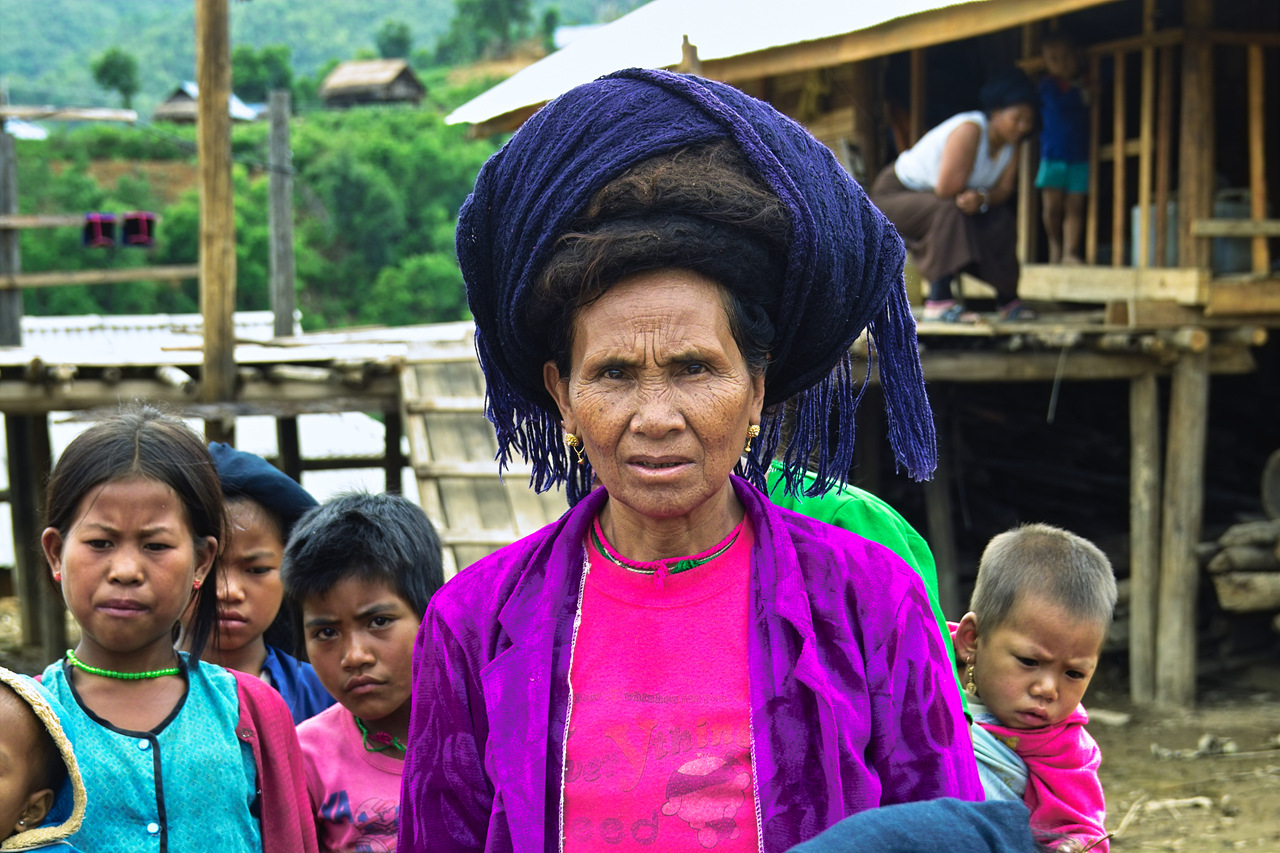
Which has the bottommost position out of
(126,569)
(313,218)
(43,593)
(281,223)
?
(43,593)

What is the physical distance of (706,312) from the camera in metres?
1.54

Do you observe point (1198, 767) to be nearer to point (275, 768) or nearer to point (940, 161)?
point (940, 161)

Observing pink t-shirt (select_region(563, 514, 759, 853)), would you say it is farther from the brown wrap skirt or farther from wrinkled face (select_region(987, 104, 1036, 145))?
wrinkled face (select_region(987, 104, 1036, 145))

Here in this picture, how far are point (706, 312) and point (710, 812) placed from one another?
0.61m

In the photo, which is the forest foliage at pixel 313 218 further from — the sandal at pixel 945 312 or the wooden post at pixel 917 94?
the sandal at pixel 945 312

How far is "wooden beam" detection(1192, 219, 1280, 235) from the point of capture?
6.56 metres

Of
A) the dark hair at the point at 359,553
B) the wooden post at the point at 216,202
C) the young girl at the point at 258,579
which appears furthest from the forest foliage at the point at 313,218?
the dark hair at the point at 359,553

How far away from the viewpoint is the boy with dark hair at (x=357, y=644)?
2.34 m

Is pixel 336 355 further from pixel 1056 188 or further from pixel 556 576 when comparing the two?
pixel 556 576

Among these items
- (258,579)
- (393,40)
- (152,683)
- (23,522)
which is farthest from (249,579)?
(393,40)

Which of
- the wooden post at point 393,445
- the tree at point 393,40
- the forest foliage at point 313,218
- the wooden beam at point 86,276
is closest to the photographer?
the wooden post at point 393,445

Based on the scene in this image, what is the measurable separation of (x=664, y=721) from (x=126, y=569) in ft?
3.17

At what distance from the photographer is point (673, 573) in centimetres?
160

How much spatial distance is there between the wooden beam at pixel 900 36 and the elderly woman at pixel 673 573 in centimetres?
477
